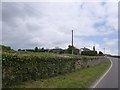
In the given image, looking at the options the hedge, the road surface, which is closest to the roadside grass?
the hedge

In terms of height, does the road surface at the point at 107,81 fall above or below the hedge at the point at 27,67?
below

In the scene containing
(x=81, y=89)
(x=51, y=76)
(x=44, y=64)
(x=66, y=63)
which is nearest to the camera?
(x=81, y=89)

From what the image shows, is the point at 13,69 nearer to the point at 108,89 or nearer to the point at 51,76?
the point at 108,89

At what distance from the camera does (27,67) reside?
17906 millimetres

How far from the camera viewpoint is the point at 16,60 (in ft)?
54.3

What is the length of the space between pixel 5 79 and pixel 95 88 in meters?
5.25

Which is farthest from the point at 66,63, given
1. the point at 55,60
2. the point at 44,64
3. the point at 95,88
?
the point at 95,88

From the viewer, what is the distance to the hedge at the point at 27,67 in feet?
50.4

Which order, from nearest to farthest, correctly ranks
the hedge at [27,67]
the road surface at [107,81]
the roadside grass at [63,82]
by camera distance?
the hedge at [27,67]
the roadside grass at [63,82]
the road surface at [107,81]

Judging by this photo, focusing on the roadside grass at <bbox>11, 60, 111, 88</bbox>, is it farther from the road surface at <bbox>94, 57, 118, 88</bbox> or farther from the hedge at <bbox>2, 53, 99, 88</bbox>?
the road surface at <bbox>94, 57, 118, 88</bbox>

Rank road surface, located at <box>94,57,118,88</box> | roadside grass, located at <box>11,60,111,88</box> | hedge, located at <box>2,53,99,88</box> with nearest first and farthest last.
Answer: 1. hedge, located at <box>2,53,99,88</box>
2. roadside grass, located at <box>11,60,111,88</box>
3. road surface, located at <box>94,57,118,88</box>

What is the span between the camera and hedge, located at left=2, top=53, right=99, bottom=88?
50.4ft

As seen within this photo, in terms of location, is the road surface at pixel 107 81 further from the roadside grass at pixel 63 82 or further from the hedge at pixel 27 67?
the hedge at pixel 27 67

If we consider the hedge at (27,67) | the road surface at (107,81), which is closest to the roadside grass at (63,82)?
the hedge at (27,67)
